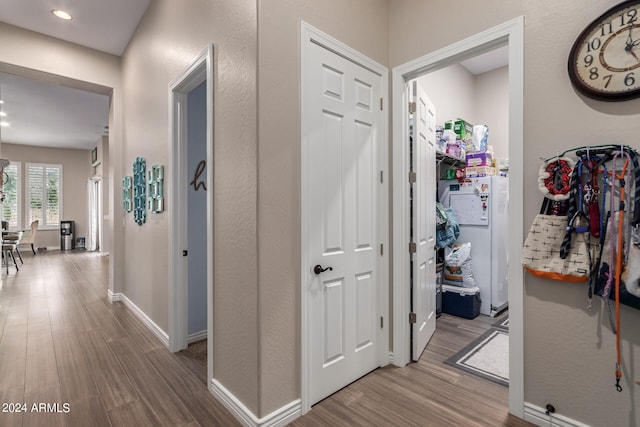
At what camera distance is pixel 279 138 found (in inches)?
69.7

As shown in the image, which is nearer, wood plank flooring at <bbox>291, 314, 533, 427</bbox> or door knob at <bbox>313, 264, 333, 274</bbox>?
wood plank flooring at <bbox>291, 314, 533, 427</bbox>

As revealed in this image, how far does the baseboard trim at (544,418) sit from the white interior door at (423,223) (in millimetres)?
844

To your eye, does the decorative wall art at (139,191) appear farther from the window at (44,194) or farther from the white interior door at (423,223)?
the window at (44,194)

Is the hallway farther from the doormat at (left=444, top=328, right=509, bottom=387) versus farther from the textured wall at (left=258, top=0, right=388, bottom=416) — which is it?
the doormat at (left=444, top=328, right=509, bottom=387)

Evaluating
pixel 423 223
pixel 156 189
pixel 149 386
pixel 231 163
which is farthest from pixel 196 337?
pixel 423 223

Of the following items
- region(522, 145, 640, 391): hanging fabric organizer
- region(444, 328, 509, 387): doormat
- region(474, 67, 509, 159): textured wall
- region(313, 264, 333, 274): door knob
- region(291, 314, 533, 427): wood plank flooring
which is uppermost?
region(474, 67, 509, 159): textured wall

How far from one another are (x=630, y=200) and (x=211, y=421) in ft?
8.17

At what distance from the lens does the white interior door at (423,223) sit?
2.51 metres

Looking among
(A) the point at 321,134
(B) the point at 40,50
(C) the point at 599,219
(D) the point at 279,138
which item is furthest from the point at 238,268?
(B) the point at 40,50

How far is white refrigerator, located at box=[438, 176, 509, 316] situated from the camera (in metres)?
3.64

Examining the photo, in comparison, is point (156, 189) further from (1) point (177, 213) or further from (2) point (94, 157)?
(2) point (94, 157)

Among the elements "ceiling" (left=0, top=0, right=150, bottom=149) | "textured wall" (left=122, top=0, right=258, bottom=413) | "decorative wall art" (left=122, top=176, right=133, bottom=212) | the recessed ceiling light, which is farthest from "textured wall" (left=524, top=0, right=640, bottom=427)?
the recessed ceiling light

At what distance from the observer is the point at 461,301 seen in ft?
11.7

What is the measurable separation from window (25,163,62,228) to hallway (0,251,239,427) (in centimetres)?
683
